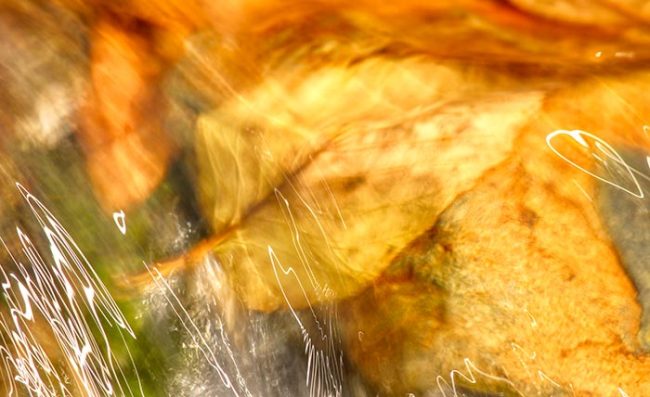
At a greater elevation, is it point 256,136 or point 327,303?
point 256,136

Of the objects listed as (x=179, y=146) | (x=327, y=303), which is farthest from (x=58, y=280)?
(x=327, y=303)

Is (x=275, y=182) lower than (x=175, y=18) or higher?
lower

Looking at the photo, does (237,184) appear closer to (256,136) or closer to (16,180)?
(256,136)

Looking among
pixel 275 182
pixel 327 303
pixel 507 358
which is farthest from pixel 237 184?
pixel 507 358

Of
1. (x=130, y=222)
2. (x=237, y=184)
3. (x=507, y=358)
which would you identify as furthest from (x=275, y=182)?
(x=507, y=358)

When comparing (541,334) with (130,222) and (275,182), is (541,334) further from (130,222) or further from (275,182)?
(130,222)

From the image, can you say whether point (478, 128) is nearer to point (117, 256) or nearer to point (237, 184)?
point (237, 184)

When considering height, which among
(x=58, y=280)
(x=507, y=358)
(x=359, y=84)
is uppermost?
(x=359, y=84)
